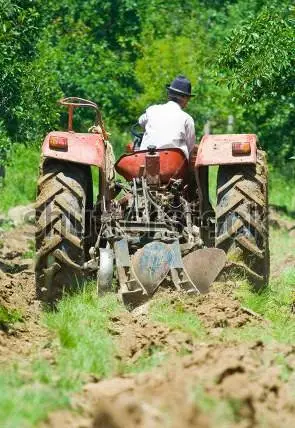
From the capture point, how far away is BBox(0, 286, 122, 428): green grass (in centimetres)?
482

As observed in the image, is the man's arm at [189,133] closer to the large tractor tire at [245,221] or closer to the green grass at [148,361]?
the large tractor tire at [245,221]

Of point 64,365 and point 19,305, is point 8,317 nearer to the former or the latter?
point 19,305

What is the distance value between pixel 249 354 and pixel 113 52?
20751mm

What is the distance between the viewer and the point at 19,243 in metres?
14.2

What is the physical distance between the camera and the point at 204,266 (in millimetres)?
8273

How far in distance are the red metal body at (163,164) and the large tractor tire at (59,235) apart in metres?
0.68

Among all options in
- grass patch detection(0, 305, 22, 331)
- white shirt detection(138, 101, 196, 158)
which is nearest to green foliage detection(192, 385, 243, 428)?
grass patch detection(0, 305, 22, 331)

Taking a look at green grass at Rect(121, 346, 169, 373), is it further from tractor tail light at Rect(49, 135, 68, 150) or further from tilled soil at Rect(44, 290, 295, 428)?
tractor tail light at Rect(49, 135, 68, 150)

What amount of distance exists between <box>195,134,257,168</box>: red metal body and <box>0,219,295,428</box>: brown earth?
140 centimetres

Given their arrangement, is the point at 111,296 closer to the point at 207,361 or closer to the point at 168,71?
the point at 207,361

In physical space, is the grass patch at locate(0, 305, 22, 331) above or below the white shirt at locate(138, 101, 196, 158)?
below

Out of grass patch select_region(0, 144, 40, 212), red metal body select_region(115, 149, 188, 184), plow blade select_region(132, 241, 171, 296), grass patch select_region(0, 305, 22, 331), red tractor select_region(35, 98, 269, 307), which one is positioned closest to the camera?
grass patch select_region(0, 305, 22, 331)

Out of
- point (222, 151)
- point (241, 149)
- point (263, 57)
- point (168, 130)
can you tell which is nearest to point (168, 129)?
point (168, 130)

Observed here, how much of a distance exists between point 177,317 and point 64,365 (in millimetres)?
1605
